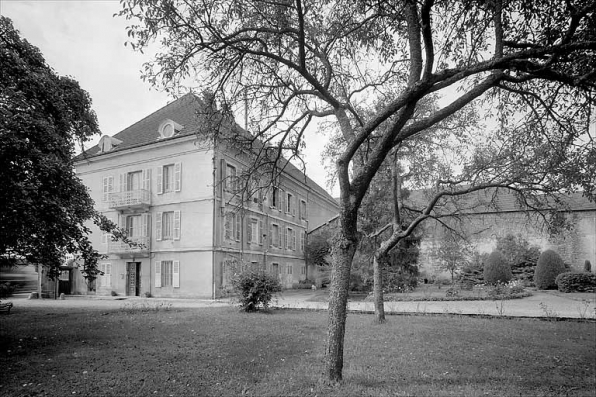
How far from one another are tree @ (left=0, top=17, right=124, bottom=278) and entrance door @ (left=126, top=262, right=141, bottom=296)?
18.2 metres

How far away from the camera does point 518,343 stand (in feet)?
29.5

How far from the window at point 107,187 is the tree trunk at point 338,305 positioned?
2699 cm

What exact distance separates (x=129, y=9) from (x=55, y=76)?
5466 millimetres

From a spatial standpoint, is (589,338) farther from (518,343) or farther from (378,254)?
(378,254)

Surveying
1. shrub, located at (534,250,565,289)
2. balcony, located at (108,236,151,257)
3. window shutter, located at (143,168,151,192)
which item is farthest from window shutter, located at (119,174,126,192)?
shrub, located at (534,250,565,289)

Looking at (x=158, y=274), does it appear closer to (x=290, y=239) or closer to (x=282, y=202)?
(x=282, y=202)

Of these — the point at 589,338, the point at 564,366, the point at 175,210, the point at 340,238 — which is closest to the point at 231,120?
the point at 340,238

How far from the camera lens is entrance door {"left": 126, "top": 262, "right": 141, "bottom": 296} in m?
27.2

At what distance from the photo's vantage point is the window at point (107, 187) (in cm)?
2921

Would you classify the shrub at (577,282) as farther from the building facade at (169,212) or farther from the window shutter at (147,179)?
the window shutter at (147,179)

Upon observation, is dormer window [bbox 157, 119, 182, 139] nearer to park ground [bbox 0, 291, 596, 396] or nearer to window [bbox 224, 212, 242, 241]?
window [bbox 224, 212, 242, 241]

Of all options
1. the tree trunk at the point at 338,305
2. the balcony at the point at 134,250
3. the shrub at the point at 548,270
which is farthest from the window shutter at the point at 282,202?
the tree trunk at the point at 338,305

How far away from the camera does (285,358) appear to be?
24.0ft

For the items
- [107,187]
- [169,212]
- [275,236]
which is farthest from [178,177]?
[275,236]
